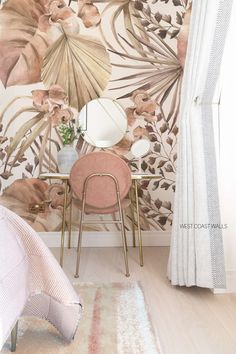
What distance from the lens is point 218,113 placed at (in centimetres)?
217

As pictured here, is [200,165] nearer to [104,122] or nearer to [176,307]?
[176,307]

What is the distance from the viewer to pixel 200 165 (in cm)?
213

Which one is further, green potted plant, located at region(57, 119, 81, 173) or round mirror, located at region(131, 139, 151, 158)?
round mirror, located at region(131, 139, 151, 158)

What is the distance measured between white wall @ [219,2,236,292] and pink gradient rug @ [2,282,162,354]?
0.58 metres

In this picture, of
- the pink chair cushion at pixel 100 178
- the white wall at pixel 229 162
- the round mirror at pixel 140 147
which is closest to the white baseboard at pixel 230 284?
the white wall at pixel 229 162

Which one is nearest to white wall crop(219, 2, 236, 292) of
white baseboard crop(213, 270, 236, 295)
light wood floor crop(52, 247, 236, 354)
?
white baseboard crop(213, 270, 236, 295)

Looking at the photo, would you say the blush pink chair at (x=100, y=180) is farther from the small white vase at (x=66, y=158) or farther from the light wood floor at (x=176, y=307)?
the small white vase at (x=66, y=158)

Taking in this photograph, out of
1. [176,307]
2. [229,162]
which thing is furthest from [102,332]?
[229,162]

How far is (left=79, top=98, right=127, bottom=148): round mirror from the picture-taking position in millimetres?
3420

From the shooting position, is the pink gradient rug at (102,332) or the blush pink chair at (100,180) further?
the blush pink chair at (100,180)

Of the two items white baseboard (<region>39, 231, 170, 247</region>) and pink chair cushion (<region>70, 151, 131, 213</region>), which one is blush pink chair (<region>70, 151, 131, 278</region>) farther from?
white baseboard (<region>39, 231, 170, 247</region>)

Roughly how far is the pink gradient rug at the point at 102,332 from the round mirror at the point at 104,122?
170 cm

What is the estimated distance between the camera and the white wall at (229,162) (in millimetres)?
2117

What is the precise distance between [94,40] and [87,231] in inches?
70.3
